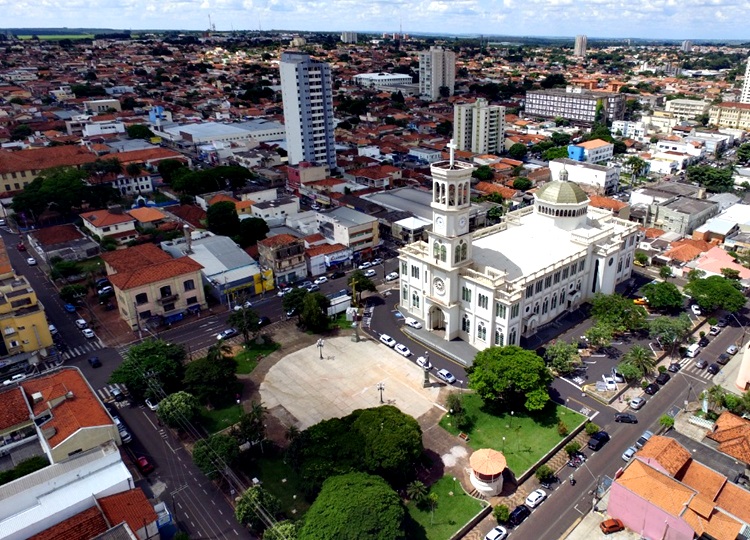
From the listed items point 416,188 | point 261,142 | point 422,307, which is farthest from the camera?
point 261,142

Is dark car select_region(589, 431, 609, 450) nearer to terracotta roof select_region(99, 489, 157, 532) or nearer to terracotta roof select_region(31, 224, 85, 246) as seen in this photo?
terracotta roof select_region(99, 489, 157, 532)

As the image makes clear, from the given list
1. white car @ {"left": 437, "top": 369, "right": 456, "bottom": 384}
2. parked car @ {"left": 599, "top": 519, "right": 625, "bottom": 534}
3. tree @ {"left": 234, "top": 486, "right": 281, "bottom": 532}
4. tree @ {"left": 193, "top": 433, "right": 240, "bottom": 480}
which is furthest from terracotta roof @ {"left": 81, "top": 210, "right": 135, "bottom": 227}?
parked car @ {"left": 599, "top": 519, "right": 625, "bottom": 534}

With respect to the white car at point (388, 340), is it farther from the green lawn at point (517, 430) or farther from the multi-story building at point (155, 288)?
Answer: the multi-story building at point (155, 288)

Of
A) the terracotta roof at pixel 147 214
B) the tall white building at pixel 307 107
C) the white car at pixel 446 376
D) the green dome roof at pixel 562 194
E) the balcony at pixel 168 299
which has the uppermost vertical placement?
the tall white building at pixel 307 107

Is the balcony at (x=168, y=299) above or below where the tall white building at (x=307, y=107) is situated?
below

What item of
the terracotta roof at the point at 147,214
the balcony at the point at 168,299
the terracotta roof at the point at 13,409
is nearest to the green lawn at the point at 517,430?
the terracotta roof at the point at 13,409

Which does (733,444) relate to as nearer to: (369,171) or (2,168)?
(369,171)

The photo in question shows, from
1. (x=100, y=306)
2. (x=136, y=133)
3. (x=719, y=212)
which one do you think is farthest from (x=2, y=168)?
(x=719, y=212)
